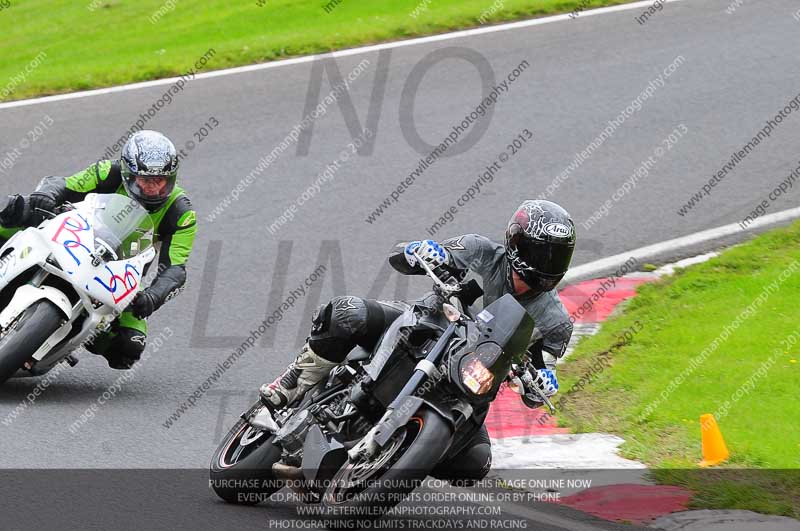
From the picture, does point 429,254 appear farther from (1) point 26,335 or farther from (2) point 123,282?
(1) point 26,335

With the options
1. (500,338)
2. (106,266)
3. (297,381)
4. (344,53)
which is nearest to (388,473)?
(500,338)

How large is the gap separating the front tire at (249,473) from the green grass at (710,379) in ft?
7.51

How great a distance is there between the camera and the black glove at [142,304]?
816 centimetres

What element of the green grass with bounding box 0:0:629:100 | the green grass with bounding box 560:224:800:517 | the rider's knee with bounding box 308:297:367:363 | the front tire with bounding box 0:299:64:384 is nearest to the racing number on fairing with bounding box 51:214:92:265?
the front tire with bounding box 0:299:64:384

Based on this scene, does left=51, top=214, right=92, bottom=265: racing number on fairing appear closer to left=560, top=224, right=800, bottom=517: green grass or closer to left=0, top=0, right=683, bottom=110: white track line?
left=560, top=224, right=800, bottom=517: green grass

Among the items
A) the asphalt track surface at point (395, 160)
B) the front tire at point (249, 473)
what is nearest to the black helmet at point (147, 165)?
the asphalt track surface at point (395, 160)

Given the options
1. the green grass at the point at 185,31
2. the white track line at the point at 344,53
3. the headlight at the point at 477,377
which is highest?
the headlight at the point at 477,377

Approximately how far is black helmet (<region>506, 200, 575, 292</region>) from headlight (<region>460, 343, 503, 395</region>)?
623 mm

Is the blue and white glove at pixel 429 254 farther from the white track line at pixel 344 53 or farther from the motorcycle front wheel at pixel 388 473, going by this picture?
the white track line at pixel 344 53

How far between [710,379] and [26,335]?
4595 millimetres

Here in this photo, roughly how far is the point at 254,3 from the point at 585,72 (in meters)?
6.03

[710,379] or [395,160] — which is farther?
[395,160]

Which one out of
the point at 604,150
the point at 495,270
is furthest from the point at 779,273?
the point at 495,270

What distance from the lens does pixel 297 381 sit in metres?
6.73
